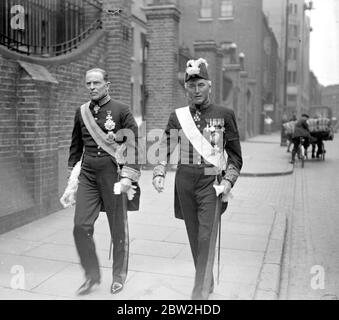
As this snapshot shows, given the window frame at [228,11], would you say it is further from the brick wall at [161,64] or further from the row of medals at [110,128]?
the row of medals at [110,128]

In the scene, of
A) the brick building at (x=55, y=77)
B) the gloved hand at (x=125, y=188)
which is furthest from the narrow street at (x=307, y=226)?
the brick building at (x=55, y=77)

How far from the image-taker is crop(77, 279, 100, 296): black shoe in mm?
4262

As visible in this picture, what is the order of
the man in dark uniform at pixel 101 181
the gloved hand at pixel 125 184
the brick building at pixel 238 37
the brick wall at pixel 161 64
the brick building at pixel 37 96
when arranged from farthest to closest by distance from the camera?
1. the brick building at pixel 238 37
2. the brick wall at pixel 161 64
3. the brick building at pixel 37 96
4. the man in dark uniform at pixel 101 181
5. the gloved hand at pixel 125 184

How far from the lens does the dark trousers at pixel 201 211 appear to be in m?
4.00

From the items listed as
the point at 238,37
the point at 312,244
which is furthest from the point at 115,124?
the point at 238,37

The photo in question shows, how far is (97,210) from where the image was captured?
4320mm

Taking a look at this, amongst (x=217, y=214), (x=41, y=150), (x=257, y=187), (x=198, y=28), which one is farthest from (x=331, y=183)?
(x=198, y=28)

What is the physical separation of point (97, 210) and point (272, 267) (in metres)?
2.08

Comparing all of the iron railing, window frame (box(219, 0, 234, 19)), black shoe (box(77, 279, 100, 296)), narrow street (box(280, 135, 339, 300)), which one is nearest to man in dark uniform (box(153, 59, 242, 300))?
black shoe (box(77, 279, 100, 296))

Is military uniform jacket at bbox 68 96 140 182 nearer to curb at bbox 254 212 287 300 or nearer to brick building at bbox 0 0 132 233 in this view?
curb at bbox 254 212 287 300

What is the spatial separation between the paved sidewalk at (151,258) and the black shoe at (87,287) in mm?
61
